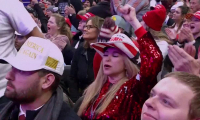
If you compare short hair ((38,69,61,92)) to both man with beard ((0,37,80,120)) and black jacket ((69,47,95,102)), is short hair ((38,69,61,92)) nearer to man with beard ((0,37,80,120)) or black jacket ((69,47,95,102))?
man with beard ((0,37,80,120))

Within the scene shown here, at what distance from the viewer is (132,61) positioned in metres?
2.78

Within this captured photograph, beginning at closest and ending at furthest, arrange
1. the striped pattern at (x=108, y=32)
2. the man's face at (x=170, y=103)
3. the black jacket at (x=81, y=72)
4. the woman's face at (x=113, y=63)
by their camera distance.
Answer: the man's face at (x=170, y=103) < the woman's face at (x=113, y=63) < the striped pattern at (x=108, y=32) < the black jacket at (x=81, y=72)

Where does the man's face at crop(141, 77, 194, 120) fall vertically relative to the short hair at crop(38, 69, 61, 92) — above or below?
above

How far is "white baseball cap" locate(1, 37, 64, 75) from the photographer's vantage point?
2.21 m

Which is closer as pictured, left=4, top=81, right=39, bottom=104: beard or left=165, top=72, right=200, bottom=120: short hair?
left=165, top=72, right=200, bottom=120: short hair

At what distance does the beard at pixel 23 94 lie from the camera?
2166 mm

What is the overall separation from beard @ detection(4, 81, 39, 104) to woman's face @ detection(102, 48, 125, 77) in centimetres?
72

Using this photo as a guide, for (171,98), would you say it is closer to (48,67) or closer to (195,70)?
(195,70)

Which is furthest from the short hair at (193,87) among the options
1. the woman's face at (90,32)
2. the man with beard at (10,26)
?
the woman's face at (90,32)

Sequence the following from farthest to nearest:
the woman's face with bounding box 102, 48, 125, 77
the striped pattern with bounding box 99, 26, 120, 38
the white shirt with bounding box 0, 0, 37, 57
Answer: the striped pattern with bounding box 99, 26, 120, 38, the woman's face with bounding box 102, 48, 125, 77, the white shirt with bounding box 0, 0, 37, 57

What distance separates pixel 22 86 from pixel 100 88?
838 mm

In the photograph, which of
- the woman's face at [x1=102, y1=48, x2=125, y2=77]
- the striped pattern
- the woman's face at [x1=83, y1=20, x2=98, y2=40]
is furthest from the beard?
the woman's face at [x1=83, y1=20, x2=98, y2=40]

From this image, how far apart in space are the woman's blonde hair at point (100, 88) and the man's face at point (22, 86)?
1.97 ft

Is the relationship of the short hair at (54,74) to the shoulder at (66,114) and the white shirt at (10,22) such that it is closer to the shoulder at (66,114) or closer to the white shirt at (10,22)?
the shoulder at (66,114)
